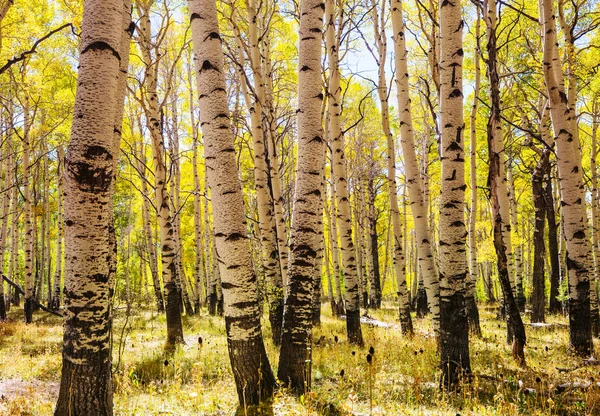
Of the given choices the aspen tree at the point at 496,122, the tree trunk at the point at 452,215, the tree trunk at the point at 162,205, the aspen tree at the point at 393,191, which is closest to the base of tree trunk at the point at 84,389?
the tree trunk at the point at 452,215

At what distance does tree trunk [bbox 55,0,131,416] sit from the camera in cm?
265

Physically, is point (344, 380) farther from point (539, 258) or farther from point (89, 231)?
point (539, 258)

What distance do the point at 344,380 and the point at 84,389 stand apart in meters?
2.93

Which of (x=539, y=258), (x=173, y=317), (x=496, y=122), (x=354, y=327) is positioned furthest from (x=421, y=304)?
(x=496, y=122)

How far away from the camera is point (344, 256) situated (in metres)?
7.54

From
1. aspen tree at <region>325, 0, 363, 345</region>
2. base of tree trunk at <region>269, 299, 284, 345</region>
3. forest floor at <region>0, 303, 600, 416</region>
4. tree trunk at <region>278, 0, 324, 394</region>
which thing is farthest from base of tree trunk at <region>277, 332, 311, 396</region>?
base of tree trunk at <region>269, 299, 284, 345</region>

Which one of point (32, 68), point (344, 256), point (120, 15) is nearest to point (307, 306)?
point (120, 15)

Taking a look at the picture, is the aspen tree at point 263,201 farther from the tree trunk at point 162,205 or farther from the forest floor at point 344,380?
the tree trunk at point 162,205

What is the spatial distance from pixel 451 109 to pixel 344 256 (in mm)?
3729

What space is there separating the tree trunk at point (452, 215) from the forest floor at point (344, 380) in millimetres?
382

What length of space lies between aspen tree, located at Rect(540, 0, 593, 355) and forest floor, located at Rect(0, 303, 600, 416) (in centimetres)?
50

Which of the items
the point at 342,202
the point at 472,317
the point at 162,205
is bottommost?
the point at 472,317

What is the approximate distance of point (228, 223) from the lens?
367 cm

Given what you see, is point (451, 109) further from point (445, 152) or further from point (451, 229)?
point (451, 229)
